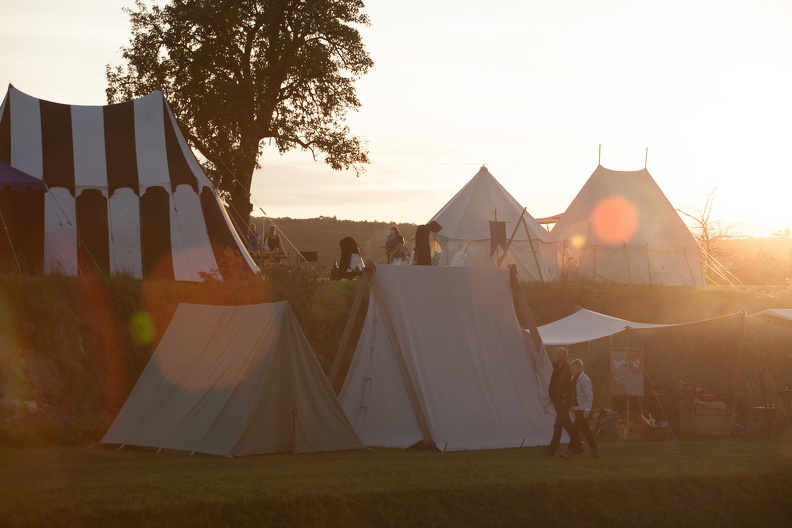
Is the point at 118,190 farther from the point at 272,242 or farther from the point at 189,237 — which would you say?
the point at 272,242

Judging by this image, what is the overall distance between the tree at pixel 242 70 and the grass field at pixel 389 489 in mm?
19112

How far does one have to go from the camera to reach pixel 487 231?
35.0 metres

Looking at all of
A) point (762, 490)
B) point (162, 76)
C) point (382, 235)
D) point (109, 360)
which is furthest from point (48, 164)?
point (382, 235)

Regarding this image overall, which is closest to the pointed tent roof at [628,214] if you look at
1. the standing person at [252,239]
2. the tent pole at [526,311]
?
the standing person at [252,239]

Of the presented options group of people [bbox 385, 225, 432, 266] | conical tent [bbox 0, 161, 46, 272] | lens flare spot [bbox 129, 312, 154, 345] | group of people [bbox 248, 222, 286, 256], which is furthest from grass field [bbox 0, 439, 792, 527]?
group of people [bbox 248, 222, 286, 256]

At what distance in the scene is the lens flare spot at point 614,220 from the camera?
35812mm

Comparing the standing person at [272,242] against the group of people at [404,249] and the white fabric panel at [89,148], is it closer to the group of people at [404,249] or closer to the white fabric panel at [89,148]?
the group of people at [404,249]

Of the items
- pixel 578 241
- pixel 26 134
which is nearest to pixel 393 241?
pixel 26 134

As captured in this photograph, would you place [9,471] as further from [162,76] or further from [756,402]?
[162,76]

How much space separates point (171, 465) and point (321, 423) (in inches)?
99.6

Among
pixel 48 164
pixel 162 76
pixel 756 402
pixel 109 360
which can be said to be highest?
pixel 162 76

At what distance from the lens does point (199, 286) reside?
840 inches

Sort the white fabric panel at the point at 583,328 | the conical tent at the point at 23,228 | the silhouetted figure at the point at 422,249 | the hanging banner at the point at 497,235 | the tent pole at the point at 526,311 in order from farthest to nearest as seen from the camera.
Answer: the hanging banner at the point at 497,235 → the silhouetted figure at the point at 422,249 → the conical tent at the point at 23,228 → the white fabric panel at the point at 583,328 → the tent pole at the point at 526,311

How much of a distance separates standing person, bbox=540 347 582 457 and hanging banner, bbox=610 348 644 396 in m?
4.65
